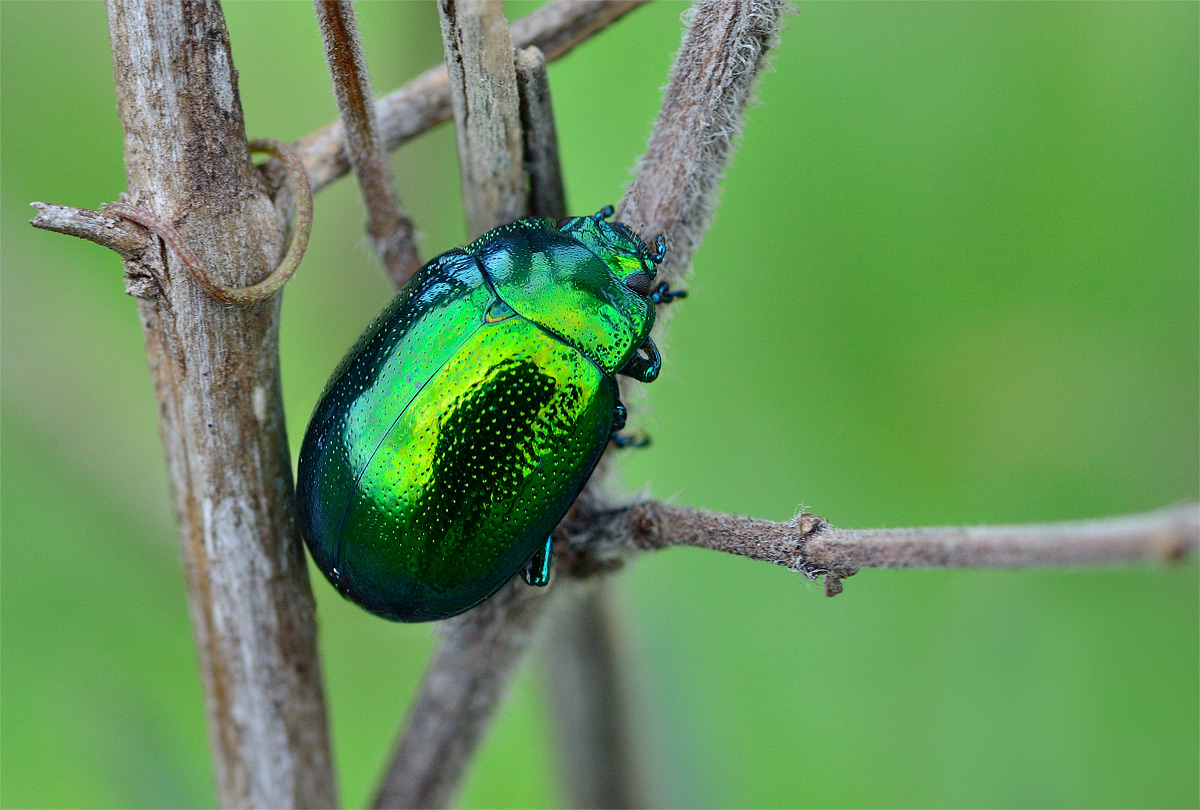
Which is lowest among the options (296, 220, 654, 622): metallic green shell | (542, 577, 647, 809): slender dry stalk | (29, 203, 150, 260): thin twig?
(542, 577, 647, 809): slender dry stalk

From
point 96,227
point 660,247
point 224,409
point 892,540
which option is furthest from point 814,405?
point 96,227

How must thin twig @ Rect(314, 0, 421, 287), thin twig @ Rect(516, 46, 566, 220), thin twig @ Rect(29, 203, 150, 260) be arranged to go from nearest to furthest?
thin twig @ Rect(29, 203, 150, 260) → thin twig @ Rect(314, 0, 421, 287) → thin twig @ Rect(516, 46, 566, 220)

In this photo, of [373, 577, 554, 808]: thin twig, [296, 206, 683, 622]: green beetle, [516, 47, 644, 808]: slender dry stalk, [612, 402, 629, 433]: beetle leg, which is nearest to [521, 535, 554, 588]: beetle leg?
[296, 206, 683, 622]: green beetle

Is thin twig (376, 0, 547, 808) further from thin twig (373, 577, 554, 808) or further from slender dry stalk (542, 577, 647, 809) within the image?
slender dry stalk (542, 577, 647, 809)

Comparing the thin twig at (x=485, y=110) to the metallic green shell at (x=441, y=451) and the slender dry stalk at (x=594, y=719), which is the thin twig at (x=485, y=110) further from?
the slender dry stalk at (x=594, y=719)

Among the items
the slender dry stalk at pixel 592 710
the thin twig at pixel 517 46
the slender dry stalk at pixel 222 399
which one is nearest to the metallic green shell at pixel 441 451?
the slender dry stalk at pixel 222 399

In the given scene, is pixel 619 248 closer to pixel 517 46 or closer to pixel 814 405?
pixel 517 46
